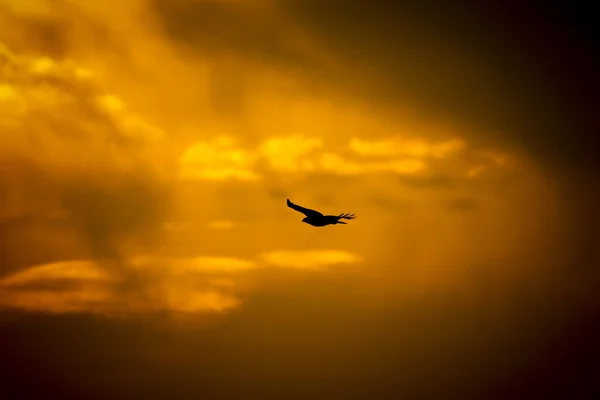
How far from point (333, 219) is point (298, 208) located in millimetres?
2480

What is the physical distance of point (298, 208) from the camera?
36.3m

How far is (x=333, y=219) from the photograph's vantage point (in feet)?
122
